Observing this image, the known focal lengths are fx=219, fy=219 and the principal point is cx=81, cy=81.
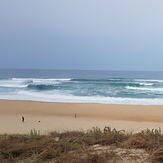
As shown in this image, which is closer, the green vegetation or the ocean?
the green vegetation

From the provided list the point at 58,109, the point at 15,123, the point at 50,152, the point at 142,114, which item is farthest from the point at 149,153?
the point at 58,109

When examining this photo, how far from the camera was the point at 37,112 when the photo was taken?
13.6 meters

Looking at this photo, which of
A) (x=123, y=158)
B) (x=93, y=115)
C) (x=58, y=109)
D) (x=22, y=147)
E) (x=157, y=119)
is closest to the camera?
(x=123, y=158)

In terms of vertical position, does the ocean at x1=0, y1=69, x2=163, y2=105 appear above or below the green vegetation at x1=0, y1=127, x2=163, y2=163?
below

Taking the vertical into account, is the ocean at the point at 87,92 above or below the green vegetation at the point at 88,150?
below

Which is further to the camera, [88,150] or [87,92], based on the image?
[87,92]

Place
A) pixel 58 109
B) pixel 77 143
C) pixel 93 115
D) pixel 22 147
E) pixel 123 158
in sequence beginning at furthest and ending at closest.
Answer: pixel 58 109 < pixel 93 115 < pixel 77 143 < pixel 22 147 < pixel 123 158

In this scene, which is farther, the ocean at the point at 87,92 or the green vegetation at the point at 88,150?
the ocean at the point at 87,92

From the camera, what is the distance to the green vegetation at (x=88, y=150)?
2658mm

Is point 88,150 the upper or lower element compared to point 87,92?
upper

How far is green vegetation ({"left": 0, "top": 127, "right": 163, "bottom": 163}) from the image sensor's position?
266 centimetres

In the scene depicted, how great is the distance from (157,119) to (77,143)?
966 centimetres

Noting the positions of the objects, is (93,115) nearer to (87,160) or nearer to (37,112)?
(37,112)

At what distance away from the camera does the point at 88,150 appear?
9.84 feet
